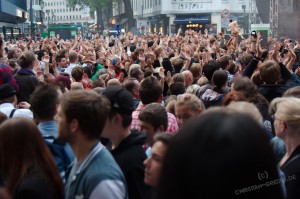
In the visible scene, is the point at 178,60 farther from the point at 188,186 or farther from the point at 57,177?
the point at 188,186

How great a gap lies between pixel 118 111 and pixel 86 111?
689mm

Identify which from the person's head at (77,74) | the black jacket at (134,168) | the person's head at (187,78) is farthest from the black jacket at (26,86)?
the black jacket at (134,168)

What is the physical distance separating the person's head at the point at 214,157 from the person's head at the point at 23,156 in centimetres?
170

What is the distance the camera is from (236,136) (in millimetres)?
1569

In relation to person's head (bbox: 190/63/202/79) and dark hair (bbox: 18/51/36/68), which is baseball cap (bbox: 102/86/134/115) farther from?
person's head (bbox: 190/63/202/79)

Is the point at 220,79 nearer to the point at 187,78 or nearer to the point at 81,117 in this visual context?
the point at 187,78

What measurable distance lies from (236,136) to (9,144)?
79.8 inches

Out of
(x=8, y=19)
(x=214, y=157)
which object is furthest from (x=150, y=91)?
(x=8, y=19)

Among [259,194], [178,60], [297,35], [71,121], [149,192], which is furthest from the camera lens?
[297,35]

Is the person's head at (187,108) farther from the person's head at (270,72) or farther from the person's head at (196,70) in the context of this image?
the person's head at (196,70)

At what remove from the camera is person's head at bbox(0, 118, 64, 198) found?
321 cm

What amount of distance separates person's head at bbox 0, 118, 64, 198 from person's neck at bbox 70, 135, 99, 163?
179 millimetres

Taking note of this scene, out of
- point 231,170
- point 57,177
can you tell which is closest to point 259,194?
point 231,170

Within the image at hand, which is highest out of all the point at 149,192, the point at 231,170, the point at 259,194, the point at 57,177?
the point at 231,170
